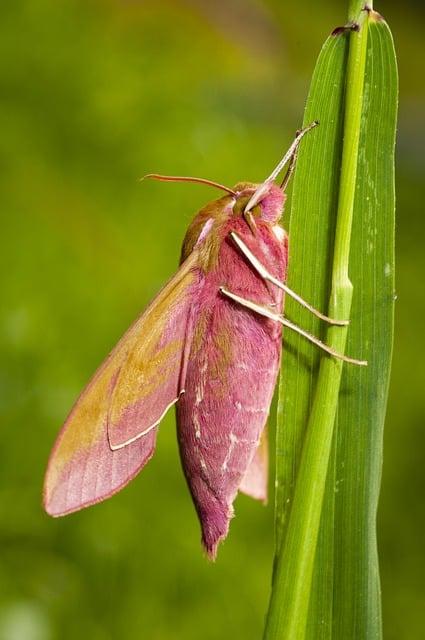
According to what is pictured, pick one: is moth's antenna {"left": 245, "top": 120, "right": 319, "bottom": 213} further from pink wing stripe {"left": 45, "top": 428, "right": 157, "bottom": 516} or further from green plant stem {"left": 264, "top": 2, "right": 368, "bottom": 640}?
pink wing stripe {"left": 45, "top": 428, "right": 157, "bottom": 516}

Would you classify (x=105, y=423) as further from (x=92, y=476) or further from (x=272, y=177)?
(x=272, y=177)

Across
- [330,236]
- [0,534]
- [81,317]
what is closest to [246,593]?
[0,534]

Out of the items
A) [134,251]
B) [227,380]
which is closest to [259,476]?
[227,380]

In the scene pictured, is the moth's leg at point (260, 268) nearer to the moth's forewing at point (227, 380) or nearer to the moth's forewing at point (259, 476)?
the moth's forewing at point (227, 380)

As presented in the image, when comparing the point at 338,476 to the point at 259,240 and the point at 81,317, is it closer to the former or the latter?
the point at 259,240

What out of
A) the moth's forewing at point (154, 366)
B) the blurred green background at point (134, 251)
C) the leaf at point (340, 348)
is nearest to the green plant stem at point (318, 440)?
the leaf at point (340, 348)
